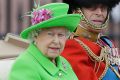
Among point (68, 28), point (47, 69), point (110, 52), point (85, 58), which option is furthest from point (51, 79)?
point (110, 52)

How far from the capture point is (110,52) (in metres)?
4.31

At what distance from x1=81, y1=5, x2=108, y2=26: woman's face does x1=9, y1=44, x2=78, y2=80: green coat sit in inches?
18.6

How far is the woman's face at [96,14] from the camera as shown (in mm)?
4070

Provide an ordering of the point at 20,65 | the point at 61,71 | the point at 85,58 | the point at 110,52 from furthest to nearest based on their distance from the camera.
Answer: the point at 110,52 → the point at 85,58 → the point at 61,71 → the point at 20,65

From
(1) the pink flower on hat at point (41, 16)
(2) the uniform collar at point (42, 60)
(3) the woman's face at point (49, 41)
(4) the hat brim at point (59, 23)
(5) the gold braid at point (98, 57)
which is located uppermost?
(1) the pink flower on hat at point (41, 16)

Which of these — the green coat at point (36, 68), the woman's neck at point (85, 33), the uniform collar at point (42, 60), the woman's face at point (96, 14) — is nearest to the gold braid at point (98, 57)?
the woman's neck at point (85, 33)

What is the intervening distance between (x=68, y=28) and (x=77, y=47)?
0.43 m

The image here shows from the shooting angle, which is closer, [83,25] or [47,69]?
[47,69]

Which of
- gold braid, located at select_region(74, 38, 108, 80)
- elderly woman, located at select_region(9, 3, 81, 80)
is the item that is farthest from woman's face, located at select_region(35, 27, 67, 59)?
gold braid, located at select_region(74, 38, 108, 80)

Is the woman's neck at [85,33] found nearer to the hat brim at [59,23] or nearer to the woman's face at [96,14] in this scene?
the woman's face at [96,14]

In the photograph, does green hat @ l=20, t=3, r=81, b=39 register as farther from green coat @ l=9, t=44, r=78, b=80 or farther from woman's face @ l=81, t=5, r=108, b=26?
woman's face @ l=81, t=5, r=108, b=26

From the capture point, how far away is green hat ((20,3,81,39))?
11.4 feet

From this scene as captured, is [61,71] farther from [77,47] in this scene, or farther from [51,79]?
[77,47]

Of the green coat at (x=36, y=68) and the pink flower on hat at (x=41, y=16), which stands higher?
the pink flower on hat at (x=41, y=16)
